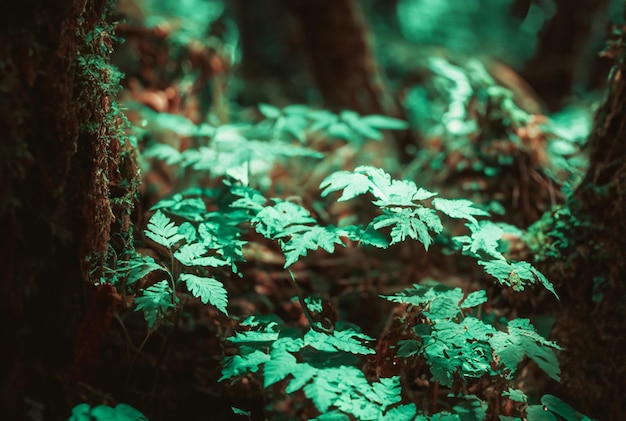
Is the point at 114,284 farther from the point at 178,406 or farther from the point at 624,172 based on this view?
the point at 624,172

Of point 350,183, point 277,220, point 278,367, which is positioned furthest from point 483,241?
point 278,367

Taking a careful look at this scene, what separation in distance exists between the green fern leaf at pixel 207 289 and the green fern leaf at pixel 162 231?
16cm

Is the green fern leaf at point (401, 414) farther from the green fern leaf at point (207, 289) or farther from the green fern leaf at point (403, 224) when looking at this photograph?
the green fern leaf at point (207, 289)

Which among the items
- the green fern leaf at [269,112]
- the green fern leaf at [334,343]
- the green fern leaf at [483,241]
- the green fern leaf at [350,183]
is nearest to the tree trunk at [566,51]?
the green fern leaf at [269,112]

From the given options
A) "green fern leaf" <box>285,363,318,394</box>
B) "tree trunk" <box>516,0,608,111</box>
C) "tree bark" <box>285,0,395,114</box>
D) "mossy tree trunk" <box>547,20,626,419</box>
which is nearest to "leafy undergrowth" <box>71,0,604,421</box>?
"green fern leaf" <box>285,363,318,394</box>

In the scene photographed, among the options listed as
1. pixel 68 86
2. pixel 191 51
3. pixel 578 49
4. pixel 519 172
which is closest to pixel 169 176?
pixel 191 51

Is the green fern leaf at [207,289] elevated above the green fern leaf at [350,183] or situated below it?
below

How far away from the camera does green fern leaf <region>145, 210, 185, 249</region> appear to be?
1.79m

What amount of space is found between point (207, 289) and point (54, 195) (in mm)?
579

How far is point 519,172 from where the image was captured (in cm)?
291

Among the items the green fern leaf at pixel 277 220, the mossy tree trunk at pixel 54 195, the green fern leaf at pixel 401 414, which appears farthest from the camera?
the green fern leaf at pixel 277 220

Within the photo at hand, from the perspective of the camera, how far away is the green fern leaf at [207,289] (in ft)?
5.39

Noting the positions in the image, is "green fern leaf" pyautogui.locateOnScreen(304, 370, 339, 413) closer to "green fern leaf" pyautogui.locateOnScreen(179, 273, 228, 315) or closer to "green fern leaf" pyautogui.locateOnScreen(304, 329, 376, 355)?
"green fern leaf" pyautogui.locateOnScreen(304, 329, 376, 355)

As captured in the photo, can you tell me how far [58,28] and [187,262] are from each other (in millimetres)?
868
